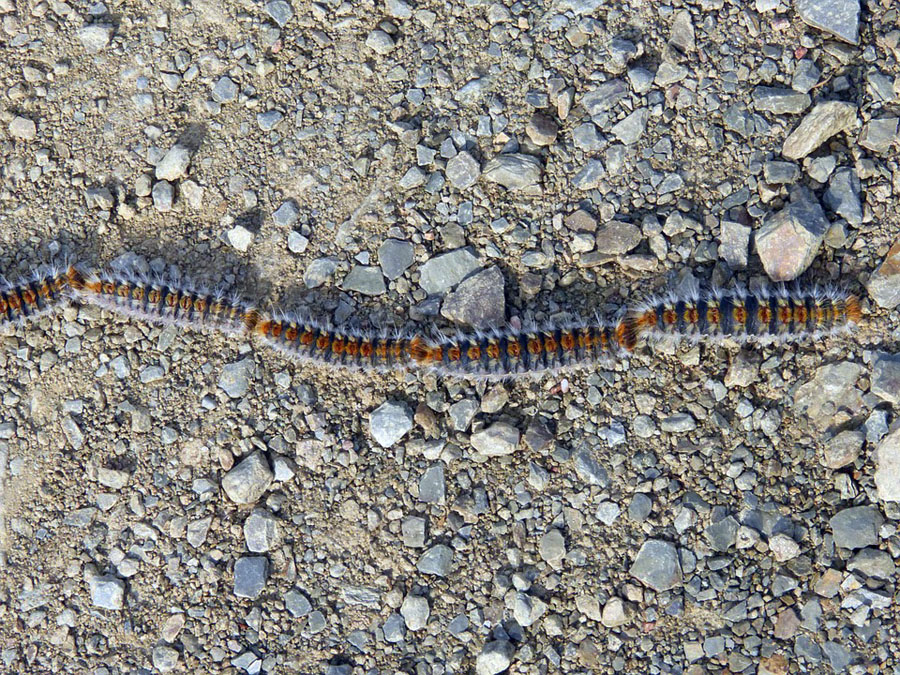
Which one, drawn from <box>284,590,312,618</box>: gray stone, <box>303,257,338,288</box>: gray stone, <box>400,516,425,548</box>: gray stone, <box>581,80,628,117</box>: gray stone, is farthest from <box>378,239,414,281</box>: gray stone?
<box>284,590,312,618</box>: gray stone

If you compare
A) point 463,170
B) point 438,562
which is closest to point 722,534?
point 438,562

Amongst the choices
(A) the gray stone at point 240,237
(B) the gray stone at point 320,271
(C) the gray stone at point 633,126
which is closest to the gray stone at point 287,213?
(A) the gray stone at point 240,237

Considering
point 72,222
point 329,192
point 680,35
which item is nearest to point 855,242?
point 680,35

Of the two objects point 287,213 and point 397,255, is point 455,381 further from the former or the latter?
point 287,213

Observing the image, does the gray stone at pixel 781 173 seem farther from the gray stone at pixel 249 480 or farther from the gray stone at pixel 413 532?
the gray stone at pixel 249 480

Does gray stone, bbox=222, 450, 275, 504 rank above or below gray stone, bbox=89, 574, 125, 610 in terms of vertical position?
above

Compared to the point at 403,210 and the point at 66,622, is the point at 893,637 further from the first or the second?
the point at 66,622

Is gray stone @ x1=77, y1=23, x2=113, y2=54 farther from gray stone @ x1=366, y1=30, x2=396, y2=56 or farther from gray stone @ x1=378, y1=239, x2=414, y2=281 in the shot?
gray stone @ x1=378, y1=239, x2=414, y2=281

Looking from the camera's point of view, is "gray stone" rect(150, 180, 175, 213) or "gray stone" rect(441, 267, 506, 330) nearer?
"gray stone" rect(441, 267, 506, 330)
